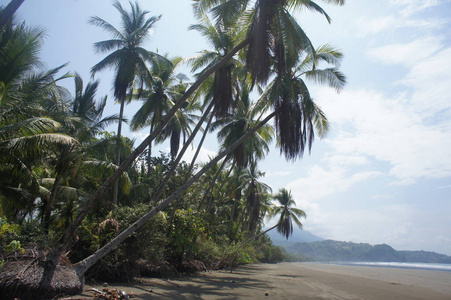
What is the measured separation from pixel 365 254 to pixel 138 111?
5864 inches

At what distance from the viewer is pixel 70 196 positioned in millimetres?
13859

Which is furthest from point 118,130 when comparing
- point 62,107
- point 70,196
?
point 70,196

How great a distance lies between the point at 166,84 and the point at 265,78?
9.22m

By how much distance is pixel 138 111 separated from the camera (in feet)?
57.7

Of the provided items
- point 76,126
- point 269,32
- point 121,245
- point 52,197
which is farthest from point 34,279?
point 269,32

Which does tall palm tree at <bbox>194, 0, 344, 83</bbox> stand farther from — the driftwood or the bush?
the driftwood

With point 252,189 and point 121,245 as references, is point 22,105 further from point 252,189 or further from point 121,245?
point 252,189

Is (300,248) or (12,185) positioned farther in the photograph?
(300,248)

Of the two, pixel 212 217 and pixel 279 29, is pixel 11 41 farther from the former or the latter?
pixel 212 217

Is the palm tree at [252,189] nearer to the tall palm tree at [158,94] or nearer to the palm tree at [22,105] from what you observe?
the tall palm tree at [158,94]

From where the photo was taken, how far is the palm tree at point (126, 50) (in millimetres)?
14555

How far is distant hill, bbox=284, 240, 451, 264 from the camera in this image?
124869mm

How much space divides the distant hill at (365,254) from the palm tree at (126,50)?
118 metres

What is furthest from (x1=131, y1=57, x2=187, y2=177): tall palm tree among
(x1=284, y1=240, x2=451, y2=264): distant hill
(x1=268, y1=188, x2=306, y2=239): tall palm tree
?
(x1=284, y1=240, x2=451, y2=264): distant hill
